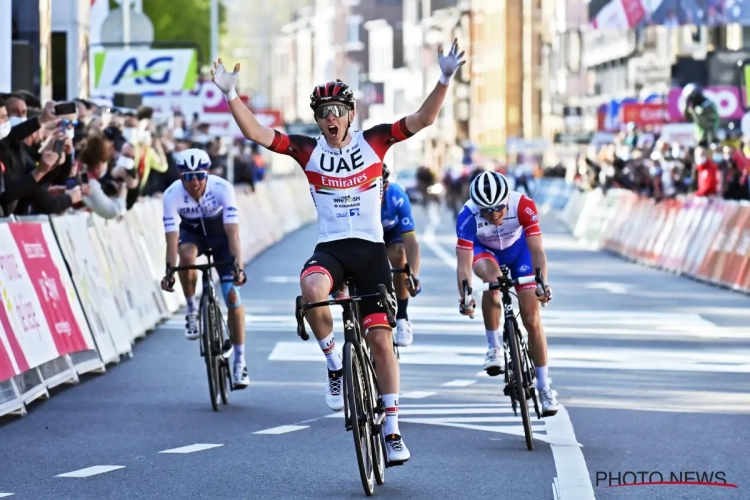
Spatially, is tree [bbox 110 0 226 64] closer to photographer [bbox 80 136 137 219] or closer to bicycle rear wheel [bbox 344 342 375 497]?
photographer [bbox 80 136 137 219]

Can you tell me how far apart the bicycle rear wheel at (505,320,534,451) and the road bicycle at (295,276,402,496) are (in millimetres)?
1340

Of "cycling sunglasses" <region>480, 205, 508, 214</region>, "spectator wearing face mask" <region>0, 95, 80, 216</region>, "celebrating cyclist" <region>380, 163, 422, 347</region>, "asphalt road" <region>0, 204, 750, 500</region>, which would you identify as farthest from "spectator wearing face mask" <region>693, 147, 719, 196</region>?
"cycling sunglasses" <region>480, 205, 508, 214</region>

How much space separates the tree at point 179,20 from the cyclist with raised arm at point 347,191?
203 ft

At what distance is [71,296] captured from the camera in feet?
53.7

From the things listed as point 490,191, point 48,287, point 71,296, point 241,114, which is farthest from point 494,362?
point 71,296

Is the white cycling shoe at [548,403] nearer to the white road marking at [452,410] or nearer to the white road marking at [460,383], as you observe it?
the white road marking at [452,410]

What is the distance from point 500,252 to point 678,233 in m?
19.3

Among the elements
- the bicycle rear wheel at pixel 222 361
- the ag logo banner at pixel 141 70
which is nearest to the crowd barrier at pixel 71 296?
the bicycle rear wheel at pixel 222 361

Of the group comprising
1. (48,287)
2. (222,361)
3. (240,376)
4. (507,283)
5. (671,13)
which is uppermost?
(671,13)

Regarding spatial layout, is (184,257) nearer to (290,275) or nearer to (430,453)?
(430,453)

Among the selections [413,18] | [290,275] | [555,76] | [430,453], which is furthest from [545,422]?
[413,18]

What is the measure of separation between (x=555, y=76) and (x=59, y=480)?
4355 inches

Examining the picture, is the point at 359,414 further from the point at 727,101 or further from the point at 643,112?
the point at 643,112

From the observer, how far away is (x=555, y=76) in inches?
4737
